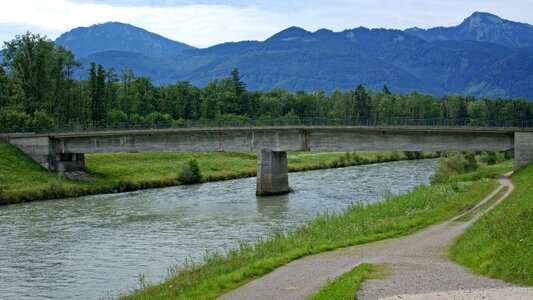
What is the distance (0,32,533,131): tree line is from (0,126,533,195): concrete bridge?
10383mm

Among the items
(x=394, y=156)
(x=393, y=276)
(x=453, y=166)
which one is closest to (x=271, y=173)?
(x=453, y=166)

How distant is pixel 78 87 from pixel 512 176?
292ft

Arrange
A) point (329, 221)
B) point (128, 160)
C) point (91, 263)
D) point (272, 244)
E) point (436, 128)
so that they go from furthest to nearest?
point (128, 160), point (436, 128), point (329, 221), point (91, 263), point (272, 244)

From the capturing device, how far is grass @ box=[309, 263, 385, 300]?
19191mm

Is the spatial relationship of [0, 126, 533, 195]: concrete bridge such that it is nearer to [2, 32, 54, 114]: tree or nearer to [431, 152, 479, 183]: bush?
[431, 152, 479, 183]: bush

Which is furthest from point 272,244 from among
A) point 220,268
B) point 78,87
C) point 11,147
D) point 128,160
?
point 78,87

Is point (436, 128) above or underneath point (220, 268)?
above

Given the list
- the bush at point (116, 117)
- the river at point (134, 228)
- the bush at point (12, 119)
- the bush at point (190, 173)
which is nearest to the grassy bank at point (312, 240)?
the river at point (134, 228)

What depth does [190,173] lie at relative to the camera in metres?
86.1

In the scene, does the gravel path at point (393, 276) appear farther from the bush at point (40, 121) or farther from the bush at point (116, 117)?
the bush at point (116, 117)

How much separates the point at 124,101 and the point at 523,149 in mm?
89545

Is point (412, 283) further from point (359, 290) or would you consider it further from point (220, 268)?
point (220, 268)

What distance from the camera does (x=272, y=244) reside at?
31547 millimetres

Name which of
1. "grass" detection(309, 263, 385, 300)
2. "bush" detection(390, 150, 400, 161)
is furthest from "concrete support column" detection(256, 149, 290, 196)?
"bush" detection(390, 150, 400, 161)
